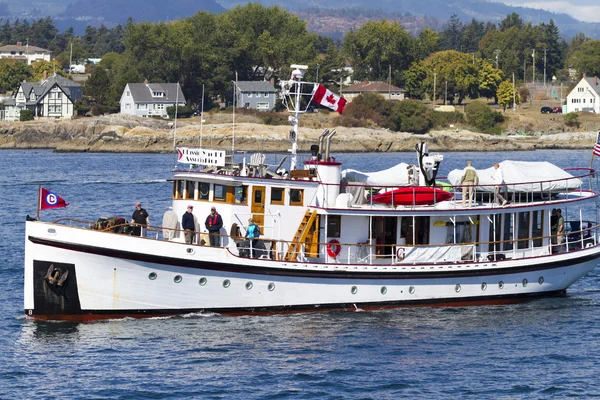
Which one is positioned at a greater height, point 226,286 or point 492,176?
point 492,176

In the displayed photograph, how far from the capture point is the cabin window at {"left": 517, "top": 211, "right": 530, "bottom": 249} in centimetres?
2898

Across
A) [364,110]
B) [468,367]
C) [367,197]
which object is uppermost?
[364,110]

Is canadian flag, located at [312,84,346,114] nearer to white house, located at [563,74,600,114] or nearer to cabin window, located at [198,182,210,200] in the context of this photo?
cabin window, located at [198,182,210,200]

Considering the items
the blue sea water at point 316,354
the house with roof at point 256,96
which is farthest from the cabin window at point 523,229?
the house with roof at point 256,96

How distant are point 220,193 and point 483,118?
107 meters

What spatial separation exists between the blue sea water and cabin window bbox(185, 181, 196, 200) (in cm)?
354

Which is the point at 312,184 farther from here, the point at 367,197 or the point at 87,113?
the point at 87,113

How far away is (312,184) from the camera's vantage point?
2709 cm

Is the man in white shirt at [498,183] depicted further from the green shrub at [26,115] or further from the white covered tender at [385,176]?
the green shrub at [26,115]

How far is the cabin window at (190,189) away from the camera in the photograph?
2736cm

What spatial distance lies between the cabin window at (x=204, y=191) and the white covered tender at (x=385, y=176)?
407 cm

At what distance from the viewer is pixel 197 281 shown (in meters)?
25.4

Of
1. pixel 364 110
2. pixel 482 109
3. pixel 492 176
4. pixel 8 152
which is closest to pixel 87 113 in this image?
pixel 8 152

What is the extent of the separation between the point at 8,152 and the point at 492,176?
3589 inches
